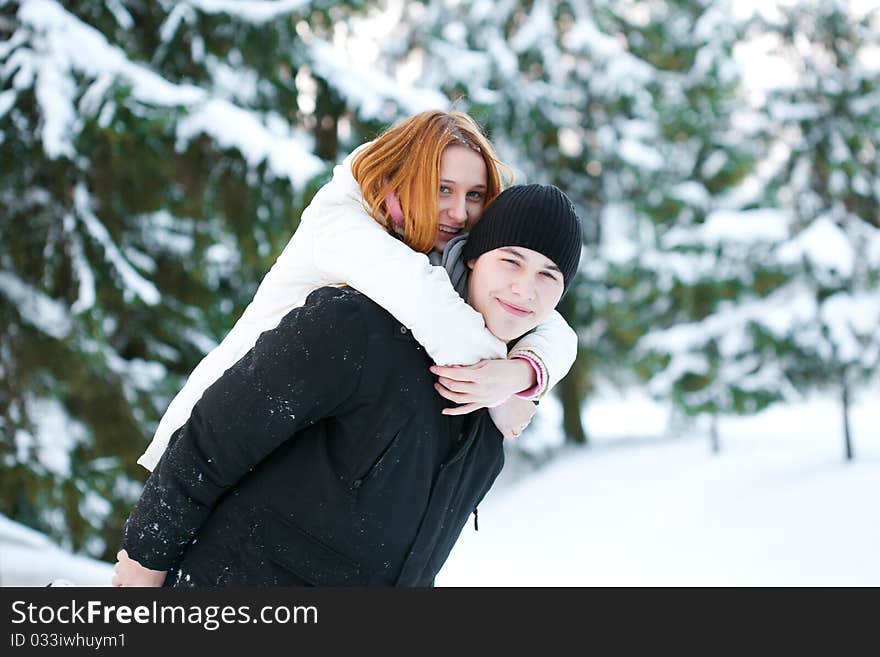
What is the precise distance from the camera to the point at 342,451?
1546 millimetres

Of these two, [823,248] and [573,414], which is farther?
[573,414]

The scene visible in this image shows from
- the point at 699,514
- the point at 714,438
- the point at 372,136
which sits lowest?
the point at 714,438

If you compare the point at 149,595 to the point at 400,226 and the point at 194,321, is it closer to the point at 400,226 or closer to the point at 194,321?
the point at 400,226

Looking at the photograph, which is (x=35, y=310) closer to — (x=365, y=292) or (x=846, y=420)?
Answer: (x=365, y=292)

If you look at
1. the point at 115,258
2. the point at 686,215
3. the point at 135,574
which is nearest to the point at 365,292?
the point at 135,574

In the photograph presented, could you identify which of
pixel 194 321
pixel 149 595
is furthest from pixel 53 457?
pixel 149 595

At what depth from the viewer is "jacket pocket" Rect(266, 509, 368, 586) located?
1551 millimetres

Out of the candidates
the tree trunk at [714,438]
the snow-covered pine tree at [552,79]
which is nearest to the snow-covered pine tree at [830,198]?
the tree trunk at [714,438]

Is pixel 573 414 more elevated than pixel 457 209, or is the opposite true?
pixel 457 209

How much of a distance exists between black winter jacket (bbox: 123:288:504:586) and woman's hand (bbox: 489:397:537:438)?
0.11m

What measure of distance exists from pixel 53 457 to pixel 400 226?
426cm

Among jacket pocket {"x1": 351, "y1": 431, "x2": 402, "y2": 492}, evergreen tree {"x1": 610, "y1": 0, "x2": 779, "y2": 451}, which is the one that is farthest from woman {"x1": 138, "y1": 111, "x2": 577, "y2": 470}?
evergreen tree {"x1": 610, "y1": 0, "x2": 779, "y2": 451}

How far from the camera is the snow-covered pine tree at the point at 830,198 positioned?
28.3 feet

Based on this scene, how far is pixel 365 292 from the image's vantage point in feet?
5.10
